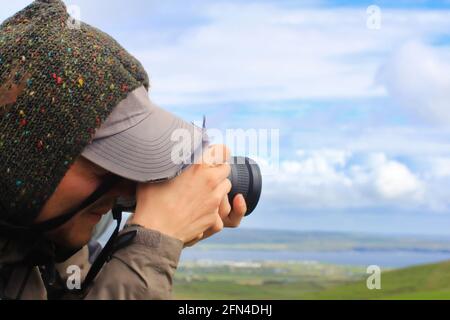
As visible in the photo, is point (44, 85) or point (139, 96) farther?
point (139, 96)

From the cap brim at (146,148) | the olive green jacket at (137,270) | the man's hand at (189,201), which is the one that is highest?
the cap brim at (146,148)

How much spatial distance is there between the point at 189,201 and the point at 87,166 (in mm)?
276

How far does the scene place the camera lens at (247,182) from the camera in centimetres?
223

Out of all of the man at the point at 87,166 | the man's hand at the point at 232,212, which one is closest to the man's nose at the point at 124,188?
the man at the point at 87,166

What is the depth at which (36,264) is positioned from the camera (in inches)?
76.5

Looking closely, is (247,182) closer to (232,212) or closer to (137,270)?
(232,212)

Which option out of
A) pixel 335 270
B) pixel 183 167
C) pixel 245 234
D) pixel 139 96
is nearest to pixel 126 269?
pixel 183 167

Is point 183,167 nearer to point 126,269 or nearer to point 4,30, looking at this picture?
point 126,269

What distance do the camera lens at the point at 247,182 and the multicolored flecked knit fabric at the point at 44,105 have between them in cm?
54

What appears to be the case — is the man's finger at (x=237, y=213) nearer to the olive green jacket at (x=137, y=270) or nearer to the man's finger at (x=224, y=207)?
the man's finger at (x=224, y=207)

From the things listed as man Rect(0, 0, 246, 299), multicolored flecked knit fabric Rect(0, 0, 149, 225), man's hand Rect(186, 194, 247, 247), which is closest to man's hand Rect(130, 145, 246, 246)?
man Rect(0, 0, 246, 299)

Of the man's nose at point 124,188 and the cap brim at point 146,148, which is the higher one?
the cap brim at point 146,148
